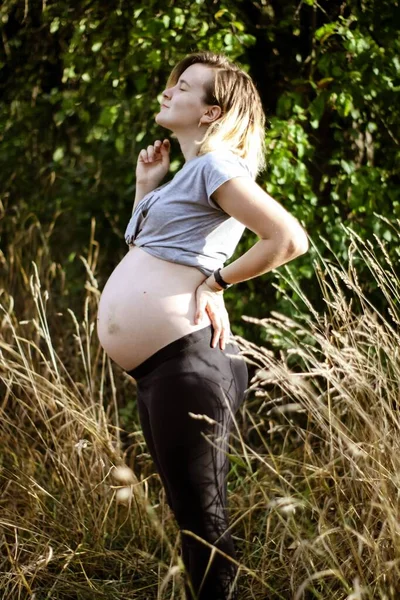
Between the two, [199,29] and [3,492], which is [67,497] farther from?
[199,29]

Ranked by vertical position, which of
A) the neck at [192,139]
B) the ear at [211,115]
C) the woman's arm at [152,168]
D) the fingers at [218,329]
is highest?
the ear at [211,115]

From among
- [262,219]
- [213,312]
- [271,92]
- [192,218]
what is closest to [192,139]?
[192,218]

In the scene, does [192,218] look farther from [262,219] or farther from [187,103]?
[187,103]

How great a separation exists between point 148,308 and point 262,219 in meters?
0.35

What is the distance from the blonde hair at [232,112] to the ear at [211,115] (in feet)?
0.03

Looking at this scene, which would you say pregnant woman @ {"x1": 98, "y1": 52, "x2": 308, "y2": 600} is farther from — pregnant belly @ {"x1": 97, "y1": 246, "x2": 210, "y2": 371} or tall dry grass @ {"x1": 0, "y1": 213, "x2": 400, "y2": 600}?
tall dry grass @ {"x1": 0, "y1": 213, "x2": 400, "y2": 600}

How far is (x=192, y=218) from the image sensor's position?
1886 mm

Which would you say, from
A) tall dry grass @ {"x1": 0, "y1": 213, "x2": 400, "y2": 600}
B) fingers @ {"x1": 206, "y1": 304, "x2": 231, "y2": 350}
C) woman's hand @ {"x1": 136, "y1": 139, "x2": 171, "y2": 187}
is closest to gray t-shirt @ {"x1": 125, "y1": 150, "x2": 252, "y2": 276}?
fingers @ {"x1": 206, "y1": 304, "x2": 231, "y2": 350}

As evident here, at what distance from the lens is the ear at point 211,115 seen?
2018mm

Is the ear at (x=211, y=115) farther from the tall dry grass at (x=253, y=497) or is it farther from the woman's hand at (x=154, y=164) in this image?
the tall dry grass at (x=253, y=497)

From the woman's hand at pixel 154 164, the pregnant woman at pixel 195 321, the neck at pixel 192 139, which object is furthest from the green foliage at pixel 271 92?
the pregnant woman at pixel 195 321

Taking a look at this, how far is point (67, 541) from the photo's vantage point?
266cm

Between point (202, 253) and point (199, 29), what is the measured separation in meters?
1.74

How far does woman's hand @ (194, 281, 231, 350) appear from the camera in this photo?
1.86 metres
